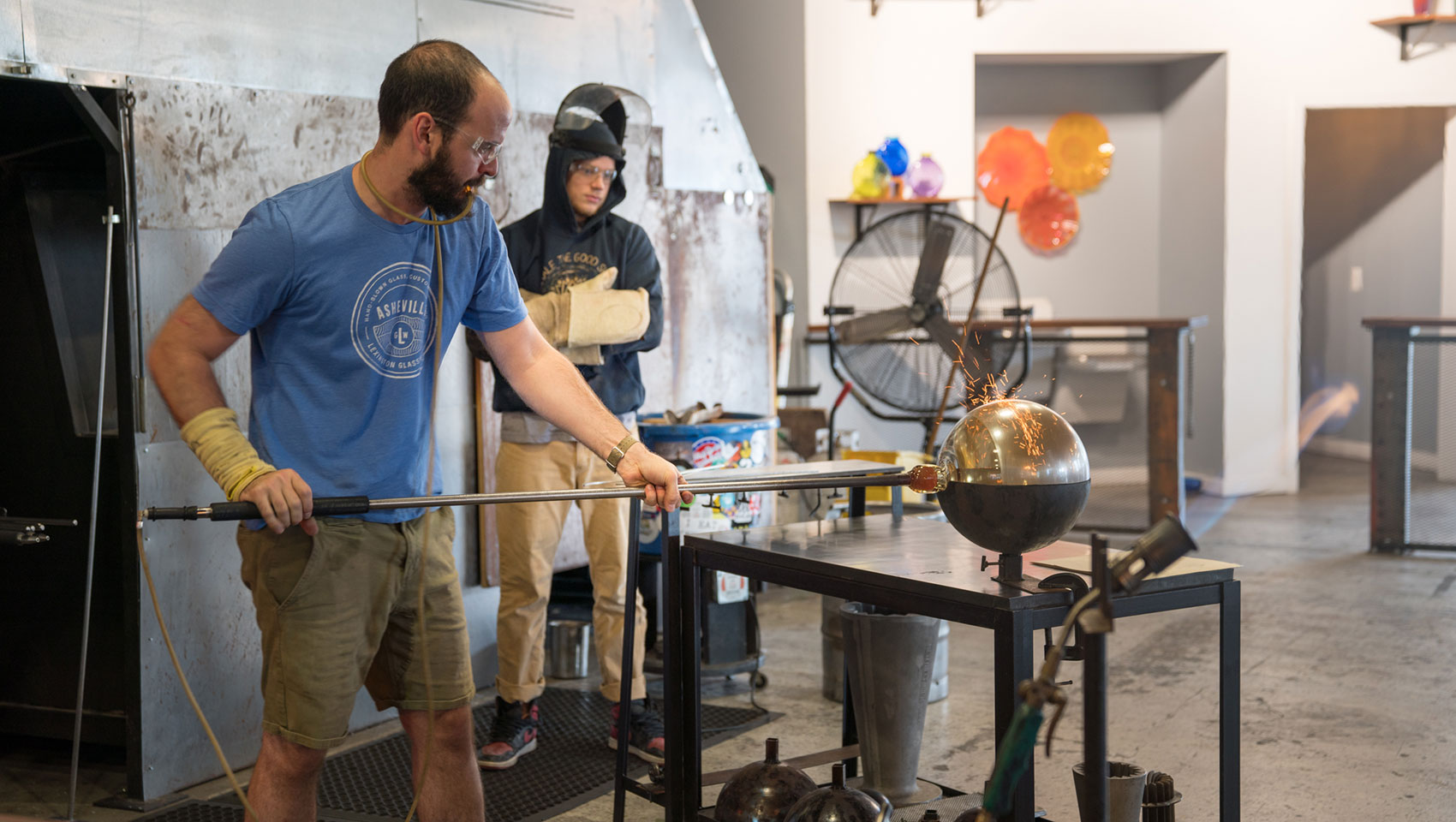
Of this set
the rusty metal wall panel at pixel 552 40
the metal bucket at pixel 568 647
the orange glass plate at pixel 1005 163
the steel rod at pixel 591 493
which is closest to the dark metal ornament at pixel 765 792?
the steel rod at pixel 591 493

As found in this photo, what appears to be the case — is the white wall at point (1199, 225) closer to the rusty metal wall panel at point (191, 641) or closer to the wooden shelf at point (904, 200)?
the wooden shelf at point (904, 200)

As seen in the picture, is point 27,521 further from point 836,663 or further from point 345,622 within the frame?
point 836,663

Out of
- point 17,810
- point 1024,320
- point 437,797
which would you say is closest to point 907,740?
point 437,797

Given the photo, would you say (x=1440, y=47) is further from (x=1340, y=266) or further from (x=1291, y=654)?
(x=1291, y=654)

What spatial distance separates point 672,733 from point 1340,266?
9.40m

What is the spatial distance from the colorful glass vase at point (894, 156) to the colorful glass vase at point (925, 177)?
0.11m

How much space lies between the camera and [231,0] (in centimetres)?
347

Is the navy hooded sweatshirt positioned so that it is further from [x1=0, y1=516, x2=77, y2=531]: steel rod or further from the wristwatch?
the wristwatch

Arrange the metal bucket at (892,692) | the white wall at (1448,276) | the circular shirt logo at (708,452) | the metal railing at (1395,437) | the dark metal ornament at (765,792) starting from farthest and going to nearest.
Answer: the white wall at (1448,276) → the metal railing at (1395,437) → the circular shirt logo at (708,452) → the metal bucket at (892,692) → the dark metal ornament at (765,792)

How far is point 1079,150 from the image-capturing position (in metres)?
9.32

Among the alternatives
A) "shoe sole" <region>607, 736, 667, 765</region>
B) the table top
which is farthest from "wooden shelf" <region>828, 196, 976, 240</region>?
the table top

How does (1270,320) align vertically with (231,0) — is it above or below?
below


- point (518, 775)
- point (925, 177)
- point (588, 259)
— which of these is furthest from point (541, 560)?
point (925, 177)

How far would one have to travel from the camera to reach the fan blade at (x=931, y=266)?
5609 mm
